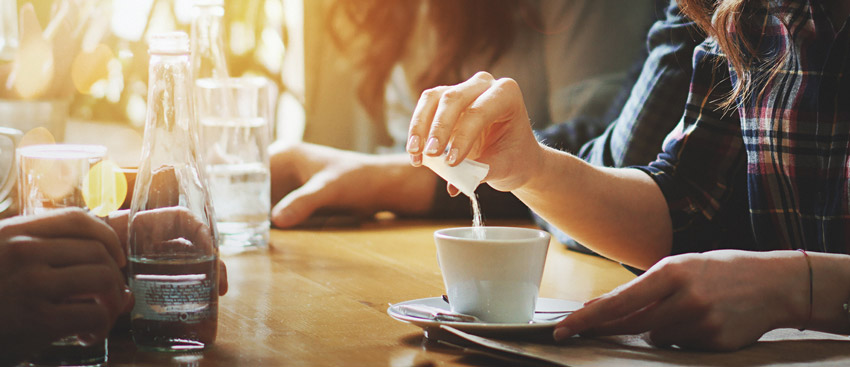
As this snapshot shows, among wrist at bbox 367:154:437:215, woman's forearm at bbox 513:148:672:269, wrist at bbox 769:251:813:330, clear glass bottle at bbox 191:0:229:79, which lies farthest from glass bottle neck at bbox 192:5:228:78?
wrist at bbox 769:251:813:330

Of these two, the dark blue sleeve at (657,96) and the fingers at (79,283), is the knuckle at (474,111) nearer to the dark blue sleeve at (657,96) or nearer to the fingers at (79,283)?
the fingers at (79,283)

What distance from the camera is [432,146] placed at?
809 mm

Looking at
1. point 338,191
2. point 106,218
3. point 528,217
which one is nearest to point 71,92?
point 338,191

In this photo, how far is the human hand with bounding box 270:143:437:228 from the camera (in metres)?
1.60

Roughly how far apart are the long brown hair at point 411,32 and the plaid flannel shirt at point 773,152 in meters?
0.92

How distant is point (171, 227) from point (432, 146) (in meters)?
0.25

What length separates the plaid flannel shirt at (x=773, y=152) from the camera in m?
1.00

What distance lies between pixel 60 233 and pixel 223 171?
0.71m

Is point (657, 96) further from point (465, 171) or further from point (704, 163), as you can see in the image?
point (465, 171)

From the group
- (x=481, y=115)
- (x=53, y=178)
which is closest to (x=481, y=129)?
(x=481, y=115)

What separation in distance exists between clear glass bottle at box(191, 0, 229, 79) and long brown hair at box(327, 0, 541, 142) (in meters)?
0.80

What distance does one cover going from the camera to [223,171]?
132 cm

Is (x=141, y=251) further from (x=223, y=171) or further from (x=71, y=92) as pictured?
(x=71, y=92)

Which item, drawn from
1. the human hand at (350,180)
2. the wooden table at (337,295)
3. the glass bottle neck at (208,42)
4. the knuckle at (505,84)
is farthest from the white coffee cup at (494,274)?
the human hand at (350,180)
